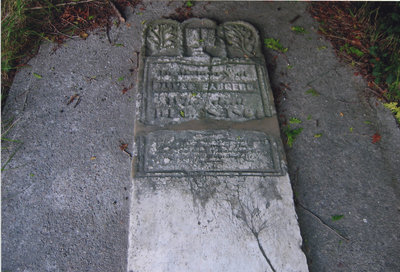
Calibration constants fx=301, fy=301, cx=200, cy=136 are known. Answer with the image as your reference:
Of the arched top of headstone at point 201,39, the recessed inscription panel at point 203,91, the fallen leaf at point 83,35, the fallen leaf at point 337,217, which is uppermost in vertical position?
the fallen leaf at point 83,35

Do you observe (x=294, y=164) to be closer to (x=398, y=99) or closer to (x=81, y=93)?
(x=398, y=99)

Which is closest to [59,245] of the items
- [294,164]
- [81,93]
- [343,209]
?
[81,93]

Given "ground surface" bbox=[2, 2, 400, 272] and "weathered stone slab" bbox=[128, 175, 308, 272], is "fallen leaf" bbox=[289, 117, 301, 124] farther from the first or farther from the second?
"weathered stone slab" bbox=[128, 175, 308, 272]

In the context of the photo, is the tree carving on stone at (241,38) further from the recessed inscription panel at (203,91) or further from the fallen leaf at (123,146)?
the fallen leaf at (123,146)

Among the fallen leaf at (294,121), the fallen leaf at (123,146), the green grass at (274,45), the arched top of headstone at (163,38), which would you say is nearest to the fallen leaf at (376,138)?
the fallen leaf at (294,121)

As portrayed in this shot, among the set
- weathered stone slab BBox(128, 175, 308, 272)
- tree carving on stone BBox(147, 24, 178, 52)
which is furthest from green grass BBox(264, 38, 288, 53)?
weathered stone slab BBox(128, 175, 308, 272)

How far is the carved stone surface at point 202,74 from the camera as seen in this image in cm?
236

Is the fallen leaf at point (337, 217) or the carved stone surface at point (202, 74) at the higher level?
the carved stone surface at point (202, 74)

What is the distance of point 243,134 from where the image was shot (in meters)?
2.27

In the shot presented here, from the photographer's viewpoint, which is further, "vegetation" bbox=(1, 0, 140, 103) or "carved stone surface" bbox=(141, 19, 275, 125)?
"vegetation" bbox=(1, 0, 140, 103)

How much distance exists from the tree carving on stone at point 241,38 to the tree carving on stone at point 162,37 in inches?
19.7

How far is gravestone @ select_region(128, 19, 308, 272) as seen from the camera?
6.16ft

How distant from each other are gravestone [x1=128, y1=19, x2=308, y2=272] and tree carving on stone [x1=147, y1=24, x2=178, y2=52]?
1 cm

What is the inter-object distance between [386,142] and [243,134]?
131 centimetres
